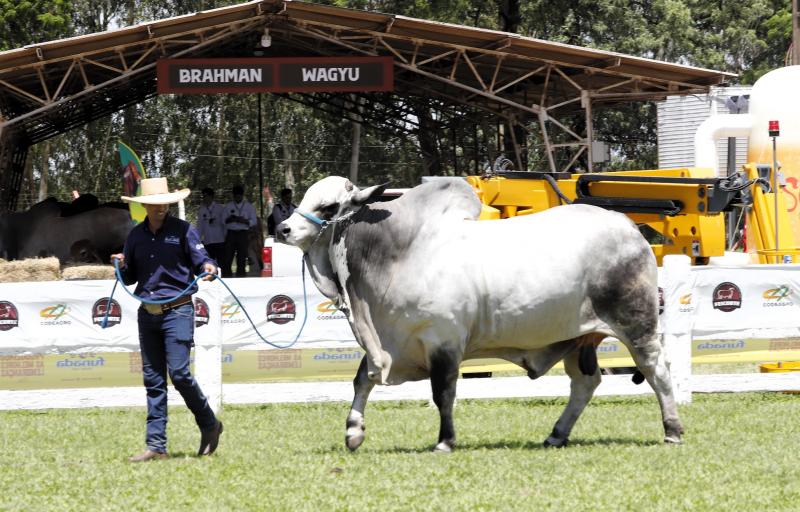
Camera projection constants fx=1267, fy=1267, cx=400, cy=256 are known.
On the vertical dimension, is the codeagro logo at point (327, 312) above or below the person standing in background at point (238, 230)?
above

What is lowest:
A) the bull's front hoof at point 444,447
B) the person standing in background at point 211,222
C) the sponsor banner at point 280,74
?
the person standing in background at point 211,222

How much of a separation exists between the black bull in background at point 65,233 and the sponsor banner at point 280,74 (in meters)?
2.95

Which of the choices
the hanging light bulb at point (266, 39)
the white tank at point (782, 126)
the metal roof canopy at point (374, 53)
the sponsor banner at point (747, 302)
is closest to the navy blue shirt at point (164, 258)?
the sponsor banner at point (747, 302)

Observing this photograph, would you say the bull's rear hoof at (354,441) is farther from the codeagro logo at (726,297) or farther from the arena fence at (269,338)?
the codeagro logo at (726,297)

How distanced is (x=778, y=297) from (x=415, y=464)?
6249mm

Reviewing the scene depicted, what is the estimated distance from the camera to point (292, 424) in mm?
11602

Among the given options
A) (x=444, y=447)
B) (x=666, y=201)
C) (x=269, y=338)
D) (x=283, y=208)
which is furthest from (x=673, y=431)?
Answer: (x=283, y=208)

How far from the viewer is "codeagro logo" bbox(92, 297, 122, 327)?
1291 cm

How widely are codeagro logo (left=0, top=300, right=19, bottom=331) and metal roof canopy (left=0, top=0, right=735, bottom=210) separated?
1186 centimetres

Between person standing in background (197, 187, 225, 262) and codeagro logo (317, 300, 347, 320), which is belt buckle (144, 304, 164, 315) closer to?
codeagro logo (317, 300, 347, 320)

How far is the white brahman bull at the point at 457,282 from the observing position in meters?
9.34

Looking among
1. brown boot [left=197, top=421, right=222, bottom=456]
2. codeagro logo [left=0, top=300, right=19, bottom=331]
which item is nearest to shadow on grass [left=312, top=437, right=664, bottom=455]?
brown boot [left=197, top=421, right=222, bottom=456]

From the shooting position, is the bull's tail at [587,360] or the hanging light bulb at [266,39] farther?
the hanging light bulb at [266,39]

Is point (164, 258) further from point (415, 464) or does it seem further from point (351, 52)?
point (351, 52)
